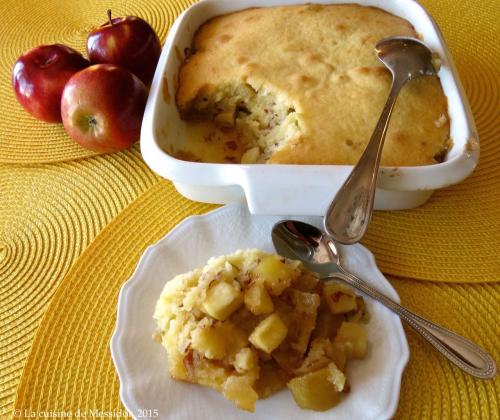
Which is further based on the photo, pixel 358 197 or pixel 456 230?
pixel 456 230

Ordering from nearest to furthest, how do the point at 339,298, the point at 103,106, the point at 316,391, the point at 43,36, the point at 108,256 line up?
1. the point at 316,391
2. the point at 339,298
3. the point at 108,256
4. the point at 103,106
5. the point at 43,36

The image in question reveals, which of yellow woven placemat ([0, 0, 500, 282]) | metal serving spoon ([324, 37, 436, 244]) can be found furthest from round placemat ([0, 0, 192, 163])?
metal serving spoon ([324, 37, 436, 244])

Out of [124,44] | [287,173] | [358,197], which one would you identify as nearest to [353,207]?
[358,197]

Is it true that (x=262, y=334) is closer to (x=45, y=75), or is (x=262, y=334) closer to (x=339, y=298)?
(x=339, y=298)

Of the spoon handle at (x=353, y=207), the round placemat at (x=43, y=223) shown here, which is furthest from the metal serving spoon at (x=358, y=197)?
the round placemat at (x=43, y=223)

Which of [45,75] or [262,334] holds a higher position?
[45,75]

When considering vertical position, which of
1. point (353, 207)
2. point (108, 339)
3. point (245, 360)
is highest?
point (353, 207)

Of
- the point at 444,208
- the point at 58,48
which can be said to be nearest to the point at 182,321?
the point at 444,208
